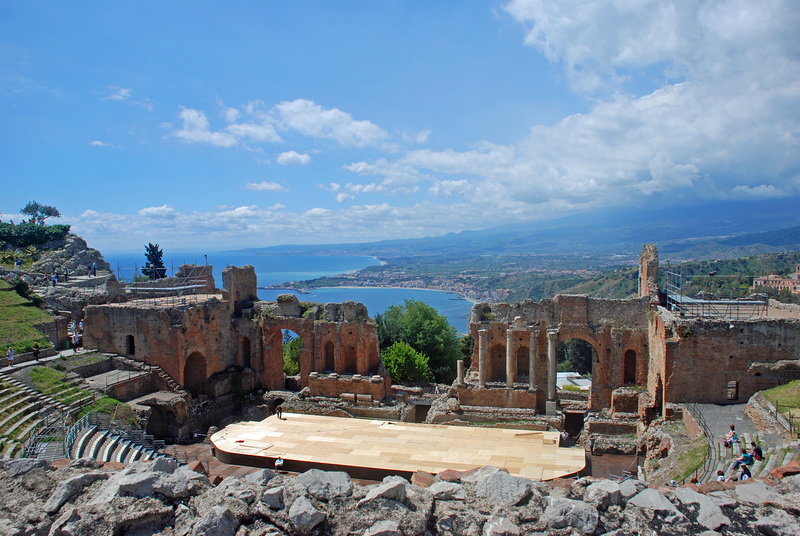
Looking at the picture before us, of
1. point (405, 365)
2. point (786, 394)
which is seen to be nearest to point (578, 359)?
point (405, 365)

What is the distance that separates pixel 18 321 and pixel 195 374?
984 centimetres

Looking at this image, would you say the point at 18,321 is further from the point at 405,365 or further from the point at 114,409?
the point at 405,365

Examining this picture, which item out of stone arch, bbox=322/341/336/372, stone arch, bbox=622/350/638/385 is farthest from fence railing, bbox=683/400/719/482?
stone arch, bbox=322/341/336/372

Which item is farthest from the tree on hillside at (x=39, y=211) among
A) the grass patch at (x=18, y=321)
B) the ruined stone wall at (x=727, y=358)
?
the ruined stone wall at (x=727, y=358)

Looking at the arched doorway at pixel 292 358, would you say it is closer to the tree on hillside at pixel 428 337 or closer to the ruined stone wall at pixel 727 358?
the tree on hillside at pixel 428 337

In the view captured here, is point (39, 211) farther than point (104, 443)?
Yes

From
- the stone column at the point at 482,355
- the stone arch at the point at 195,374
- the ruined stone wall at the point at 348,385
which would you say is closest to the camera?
the stone column at the point at 482,355

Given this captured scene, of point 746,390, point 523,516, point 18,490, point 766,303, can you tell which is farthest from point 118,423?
point 766,303

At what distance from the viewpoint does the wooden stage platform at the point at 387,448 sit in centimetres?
1762

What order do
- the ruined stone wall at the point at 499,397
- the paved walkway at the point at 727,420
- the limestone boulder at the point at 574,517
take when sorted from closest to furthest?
the limestone boulder at the point at 574,517 < the paved walkway at the point at 727,420 < the ruined stone wall at the point at 499,397

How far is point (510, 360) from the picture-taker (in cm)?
2559

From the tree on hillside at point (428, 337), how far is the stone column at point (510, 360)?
45.0ft

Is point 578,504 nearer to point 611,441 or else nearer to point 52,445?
point 52,445

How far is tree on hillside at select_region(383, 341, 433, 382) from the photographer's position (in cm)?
3434
